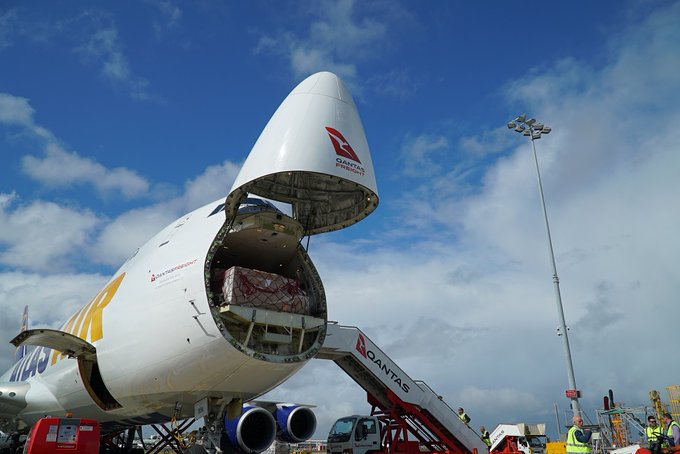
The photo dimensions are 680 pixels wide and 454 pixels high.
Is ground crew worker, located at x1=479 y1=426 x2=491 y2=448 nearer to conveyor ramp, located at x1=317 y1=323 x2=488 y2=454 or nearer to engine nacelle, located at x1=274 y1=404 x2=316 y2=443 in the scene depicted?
conveyor ramp, located at x1=317 y1=323 x2=488 y2=454

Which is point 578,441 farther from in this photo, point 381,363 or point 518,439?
point 518,439

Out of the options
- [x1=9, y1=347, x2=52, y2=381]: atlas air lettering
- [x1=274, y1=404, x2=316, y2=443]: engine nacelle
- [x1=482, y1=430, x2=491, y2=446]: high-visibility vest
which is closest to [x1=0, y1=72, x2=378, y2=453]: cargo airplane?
[x1=274, y1=404, x2=316, y2=443]: engine nacelle

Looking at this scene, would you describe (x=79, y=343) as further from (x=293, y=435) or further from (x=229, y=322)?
(x=293, y=435)

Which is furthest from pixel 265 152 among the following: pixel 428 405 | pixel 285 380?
pixel 428 405

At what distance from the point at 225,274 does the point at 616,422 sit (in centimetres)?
2021

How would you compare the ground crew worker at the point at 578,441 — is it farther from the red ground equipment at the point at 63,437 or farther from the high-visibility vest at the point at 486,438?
the high-visibility vest at the point at 486,438

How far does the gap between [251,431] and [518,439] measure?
14.2m

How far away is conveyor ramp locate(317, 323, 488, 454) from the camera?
1797 cm

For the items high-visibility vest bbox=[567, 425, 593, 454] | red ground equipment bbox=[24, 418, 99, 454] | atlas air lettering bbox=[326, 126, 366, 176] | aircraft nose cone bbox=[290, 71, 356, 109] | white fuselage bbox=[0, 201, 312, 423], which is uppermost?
aircraft nose cone bbox=[290, 71, 356, 109]

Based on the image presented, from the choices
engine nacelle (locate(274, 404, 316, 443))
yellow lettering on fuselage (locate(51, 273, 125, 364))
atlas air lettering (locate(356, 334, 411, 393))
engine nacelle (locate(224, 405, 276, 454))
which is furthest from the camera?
atlas air lettering (locate(356, 334, 411, 393))

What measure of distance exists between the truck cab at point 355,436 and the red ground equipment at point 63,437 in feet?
27.1

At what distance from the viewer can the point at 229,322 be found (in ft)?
30.8

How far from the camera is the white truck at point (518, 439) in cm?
2122

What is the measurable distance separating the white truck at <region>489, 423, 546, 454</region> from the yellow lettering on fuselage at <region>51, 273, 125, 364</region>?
15.3 m
